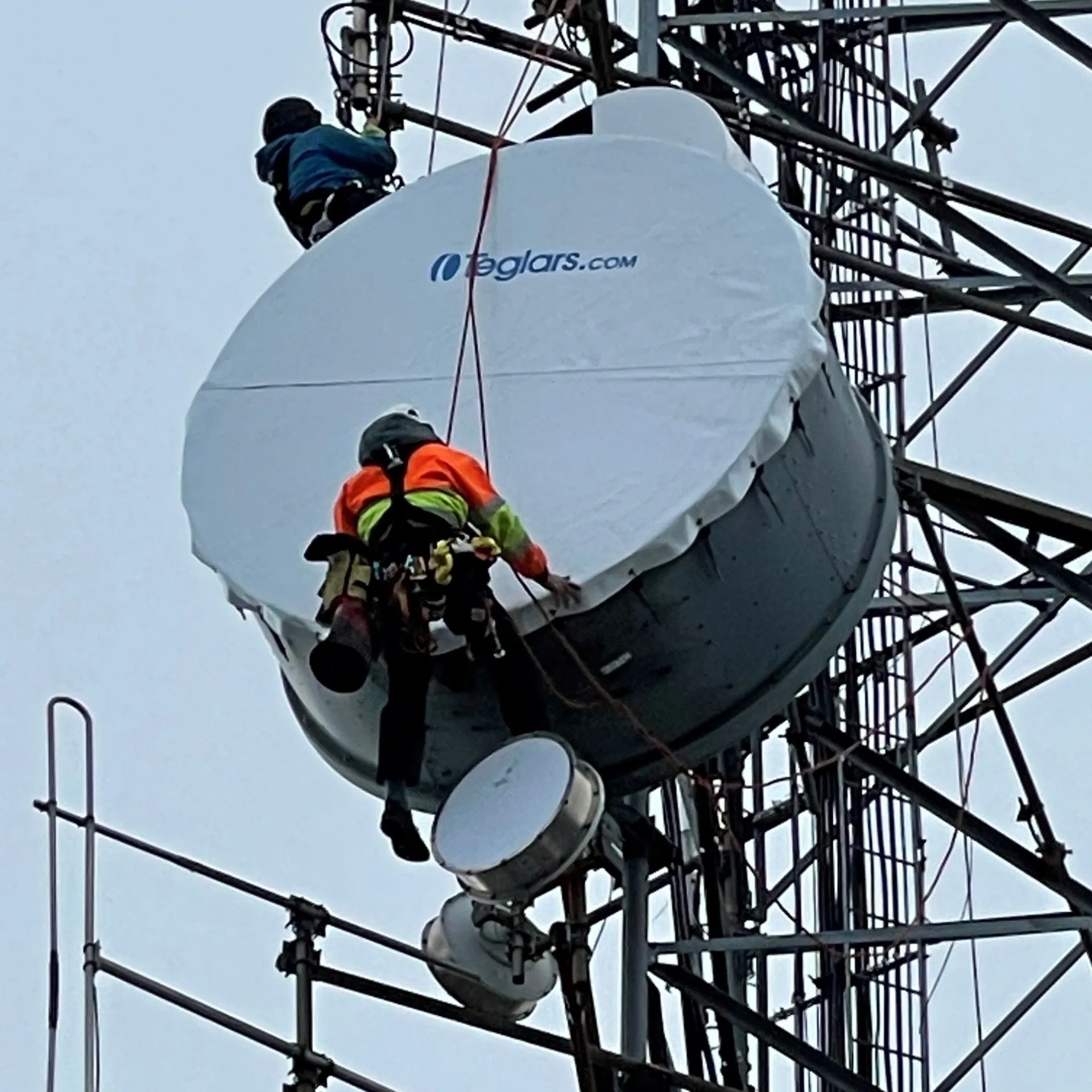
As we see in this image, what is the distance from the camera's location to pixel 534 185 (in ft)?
46.8

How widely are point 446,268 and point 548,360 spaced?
683mm

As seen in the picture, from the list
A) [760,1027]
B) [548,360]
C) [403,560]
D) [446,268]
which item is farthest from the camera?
[760,1027]

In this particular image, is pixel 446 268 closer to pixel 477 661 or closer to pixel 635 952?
pixel 477 661

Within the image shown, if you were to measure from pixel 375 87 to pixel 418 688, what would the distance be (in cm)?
574

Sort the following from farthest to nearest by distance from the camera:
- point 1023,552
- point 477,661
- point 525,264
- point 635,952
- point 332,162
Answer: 1. point 332,162
2. point 1023,552
3. point 635,952
4. point 525,264
5. point 477,661

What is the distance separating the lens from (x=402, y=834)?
12992mm

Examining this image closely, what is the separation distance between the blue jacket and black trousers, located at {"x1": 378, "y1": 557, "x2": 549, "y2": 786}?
14.7 feet

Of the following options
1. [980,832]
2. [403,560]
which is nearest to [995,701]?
[980,832]

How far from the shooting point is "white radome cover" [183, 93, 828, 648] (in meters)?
13.2

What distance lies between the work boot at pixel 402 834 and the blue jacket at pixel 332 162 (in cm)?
473

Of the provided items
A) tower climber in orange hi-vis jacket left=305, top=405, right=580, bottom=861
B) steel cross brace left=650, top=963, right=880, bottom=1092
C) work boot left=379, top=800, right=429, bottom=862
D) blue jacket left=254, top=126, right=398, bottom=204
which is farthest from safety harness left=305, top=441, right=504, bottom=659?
blue jacket left=254, top=126, right=398, bottom=204

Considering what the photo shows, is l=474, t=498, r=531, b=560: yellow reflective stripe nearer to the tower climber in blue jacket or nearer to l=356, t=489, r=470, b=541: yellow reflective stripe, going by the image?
l=356, t=489, r=470, b=541: yellow reflective stripe

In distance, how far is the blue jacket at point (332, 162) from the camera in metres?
17.1

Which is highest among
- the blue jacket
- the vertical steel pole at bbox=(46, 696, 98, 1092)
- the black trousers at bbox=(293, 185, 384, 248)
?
the blue jacket
